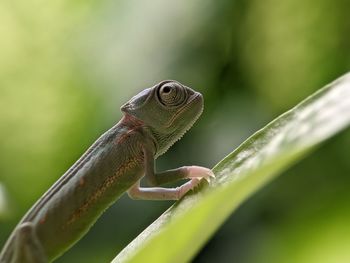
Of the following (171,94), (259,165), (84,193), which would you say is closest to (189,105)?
(171,94)

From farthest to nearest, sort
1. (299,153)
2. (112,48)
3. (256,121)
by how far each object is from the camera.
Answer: (112,48), (256,121), (299,153)

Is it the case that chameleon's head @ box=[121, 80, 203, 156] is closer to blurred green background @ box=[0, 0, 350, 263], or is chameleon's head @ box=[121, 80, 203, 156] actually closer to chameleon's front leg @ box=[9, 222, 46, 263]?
chameleon's front leg @ box=[9, 222, 46, 263]

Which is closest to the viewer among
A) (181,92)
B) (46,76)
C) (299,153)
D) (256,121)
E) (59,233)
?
(299,153)

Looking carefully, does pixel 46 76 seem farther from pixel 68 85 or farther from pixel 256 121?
pixel 256 121

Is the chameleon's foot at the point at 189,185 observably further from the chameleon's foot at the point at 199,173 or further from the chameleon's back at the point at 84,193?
the chameleon's back at the point at 84,193

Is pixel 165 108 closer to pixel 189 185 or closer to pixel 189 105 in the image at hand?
pixel 189 105

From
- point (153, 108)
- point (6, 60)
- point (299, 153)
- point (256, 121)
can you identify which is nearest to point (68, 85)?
point (6, 60)
